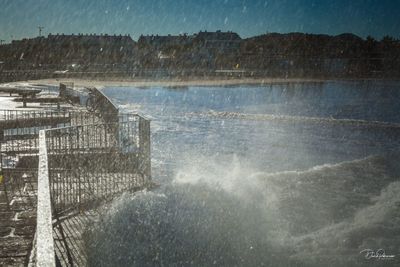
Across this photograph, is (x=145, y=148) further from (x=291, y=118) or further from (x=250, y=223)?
(x=291, y=118)

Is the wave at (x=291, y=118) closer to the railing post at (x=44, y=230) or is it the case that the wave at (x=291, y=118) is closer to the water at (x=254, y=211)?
the water at (x=254, y=211)

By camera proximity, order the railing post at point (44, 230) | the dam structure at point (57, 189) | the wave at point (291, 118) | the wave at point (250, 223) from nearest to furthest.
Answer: the railing post at point (44, 230) < the dam structure at point (57, 189) < the wave at point (250, 223) < the wave at point (291, 118)

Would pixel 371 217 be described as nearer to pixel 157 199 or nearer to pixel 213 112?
pixel 157 199

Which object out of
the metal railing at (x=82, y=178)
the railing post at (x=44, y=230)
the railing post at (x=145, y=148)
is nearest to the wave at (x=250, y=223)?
the metal railing at (x=82, y=178)

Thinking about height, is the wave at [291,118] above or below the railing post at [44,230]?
below

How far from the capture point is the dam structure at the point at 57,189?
4.48m

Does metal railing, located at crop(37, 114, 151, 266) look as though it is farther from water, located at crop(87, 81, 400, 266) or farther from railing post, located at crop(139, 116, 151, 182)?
water, located at crop(87, 81, 400, 266)

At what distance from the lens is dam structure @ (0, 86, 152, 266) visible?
4484 mm

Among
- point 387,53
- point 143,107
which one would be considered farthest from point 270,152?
point 387,53

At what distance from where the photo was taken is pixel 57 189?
8992 mm

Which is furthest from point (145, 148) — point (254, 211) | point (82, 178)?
point (254, 211)

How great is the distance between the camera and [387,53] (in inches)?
7490

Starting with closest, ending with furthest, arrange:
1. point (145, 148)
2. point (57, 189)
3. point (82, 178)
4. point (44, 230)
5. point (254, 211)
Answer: point (44, 230)
point (57, 189)
point (254, 211)
point (82, 178)
point (145, 148)

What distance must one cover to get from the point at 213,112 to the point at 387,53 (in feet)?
575
